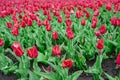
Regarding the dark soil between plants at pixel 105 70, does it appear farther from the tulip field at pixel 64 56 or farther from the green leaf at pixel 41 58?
the green leaf at pixel 41 58

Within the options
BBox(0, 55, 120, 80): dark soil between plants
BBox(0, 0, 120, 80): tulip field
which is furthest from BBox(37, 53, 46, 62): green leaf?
BBox(0, 55, 120, 80): dark soil between plants

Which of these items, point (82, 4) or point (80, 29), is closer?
point (80, 29)

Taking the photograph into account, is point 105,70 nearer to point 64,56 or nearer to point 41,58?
point 64,56

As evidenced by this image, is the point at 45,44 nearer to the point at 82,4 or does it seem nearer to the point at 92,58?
the point at 92,58

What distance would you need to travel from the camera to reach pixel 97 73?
342cm

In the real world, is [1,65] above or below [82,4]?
below

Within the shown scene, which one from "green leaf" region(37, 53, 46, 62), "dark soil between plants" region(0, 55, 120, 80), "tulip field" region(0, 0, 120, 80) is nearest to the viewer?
"tulip field" region(0, 0, 120, 80)

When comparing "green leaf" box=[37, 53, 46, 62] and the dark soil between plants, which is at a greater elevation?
"green leaf" box=[37, 53, 46, 62]

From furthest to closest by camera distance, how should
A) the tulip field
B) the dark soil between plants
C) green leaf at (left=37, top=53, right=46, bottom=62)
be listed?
1. green leaf at (left=37, top=53, right=46, bottom=62)
2. the dark soil between plants
3. the tulip field

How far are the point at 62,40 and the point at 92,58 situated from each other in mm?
968

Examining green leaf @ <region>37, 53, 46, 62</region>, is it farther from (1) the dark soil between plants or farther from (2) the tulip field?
(1) the dark soil between plants

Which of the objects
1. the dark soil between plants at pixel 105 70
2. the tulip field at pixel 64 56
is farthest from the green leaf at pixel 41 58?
the dark soil between plants at pixel 105 70

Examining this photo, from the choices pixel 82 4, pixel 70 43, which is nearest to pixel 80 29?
pixel 70 43

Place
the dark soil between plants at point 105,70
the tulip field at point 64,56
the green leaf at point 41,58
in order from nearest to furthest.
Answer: the tulip field at point 64,56 < the dark soil between plants at point 105,70 < the green leaf at point 41,58
